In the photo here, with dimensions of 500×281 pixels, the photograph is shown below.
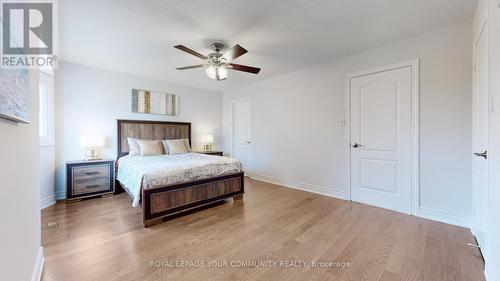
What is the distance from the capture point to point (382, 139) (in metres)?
3.05

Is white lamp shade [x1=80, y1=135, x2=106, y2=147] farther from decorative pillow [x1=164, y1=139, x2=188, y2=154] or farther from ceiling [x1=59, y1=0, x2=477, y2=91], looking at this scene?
ceiling [x1=59, y1=0, x2=477, y2=91]

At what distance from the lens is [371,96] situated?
3145 mm

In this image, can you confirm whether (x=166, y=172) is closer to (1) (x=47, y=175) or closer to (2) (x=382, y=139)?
(1) (x=47, y=175)

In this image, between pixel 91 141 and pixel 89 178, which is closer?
pixel 89 178

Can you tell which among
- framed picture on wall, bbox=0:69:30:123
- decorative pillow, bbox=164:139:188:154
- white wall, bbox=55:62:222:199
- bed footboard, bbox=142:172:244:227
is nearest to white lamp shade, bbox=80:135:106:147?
white wall, bbox=55:62:222:199

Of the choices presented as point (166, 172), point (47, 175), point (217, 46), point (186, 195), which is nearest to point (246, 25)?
point (217, 46)

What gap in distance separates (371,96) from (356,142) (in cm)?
74

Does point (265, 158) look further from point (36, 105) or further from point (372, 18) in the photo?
point (36, 105)

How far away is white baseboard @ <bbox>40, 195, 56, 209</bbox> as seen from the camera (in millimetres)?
3057

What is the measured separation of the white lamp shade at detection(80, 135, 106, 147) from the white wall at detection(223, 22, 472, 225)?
9.96 ft

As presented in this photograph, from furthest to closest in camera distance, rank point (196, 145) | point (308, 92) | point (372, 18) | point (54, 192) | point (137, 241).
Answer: point (196, 145), point (308, 92), point (54, 192), point (372, 18), point (137, 241)

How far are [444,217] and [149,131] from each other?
16.9 ft

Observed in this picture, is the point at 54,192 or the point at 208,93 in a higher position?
the point at 208,93

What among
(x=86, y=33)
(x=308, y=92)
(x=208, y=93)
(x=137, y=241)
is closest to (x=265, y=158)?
(x=308, y=92)
